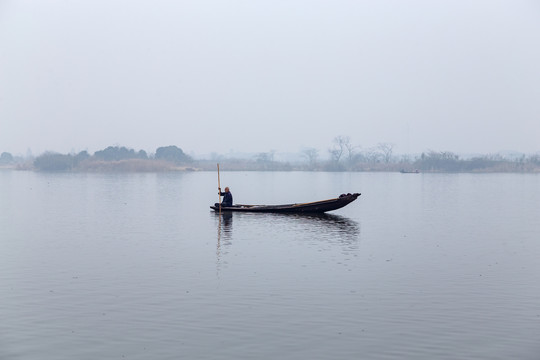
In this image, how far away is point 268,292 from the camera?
18.4 metres

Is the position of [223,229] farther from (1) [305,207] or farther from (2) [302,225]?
(1) [305,207]

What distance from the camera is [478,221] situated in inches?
1672

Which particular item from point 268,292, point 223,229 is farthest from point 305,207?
point 268,292

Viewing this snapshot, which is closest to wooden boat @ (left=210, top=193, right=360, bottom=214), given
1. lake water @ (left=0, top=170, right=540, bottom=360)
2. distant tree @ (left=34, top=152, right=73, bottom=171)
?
lake water @ (left=0, top=170, right=540, bottom=360)

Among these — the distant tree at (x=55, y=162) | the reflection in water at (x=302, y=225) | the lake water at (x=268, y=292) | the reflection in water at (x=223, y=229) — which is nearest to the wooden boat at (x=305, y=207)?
the reflection in water at (x=302, y=225)

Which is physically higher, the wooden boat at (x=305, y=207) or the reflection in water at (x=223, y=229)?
the wooden boat at (x=305, y=207)

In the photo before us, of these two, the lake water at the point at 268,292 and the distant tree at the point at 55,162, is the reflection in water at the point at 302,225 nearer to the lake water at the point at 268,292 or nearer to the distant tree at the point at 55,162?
the lake water at the point at 268,292

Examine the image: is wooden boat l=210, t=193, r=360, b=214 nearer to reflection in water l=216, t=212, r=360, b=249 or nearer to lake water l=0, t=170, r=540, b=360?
reflection in water l=216, t=212, r=360, b=249

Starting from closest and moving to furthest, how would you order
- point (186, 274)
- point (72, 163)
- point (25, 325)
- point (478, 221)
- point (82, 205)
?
point (25, 325), point (186, 274), point (478, 221), point (82, 205), point (72, 163)

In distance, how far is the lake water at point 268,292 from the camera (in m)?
13.4

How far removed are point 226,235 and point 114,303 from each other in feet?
51.9

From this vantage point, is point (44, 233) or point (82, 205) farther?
point (82, 205)

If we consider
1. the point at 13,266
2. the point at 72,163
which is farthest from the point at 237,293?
the point at 72,163

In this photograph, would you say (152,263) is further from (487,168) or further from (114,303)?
(487,168)
